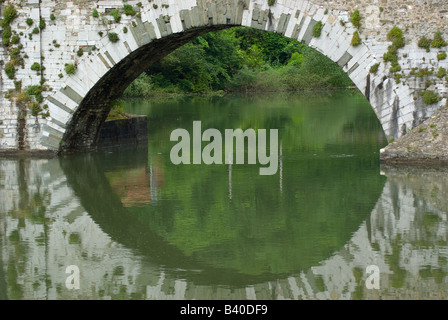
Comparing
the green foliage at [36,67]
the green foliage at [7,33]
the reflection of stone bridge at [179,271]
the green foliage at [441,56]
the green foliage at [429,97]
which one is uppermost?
the green foliage at [7,33]

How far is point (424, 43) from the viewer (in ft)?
45.3

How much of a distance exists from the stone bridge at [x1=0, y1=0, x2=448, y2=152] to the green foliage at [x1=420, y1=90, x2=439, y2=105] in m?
0.02

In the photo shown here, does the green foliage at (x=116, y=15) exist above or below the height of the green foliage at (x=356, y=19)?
above

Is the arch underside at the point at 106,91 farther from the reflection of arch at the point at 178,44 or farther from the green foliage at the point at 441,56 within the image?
the green foliage at the point at 441,56

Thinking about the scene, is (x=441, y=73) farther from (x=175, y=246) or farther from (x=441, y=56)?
(x=175, y=246)

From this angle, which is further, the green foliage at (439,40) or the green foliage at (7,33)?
the green foliage at (7,33)

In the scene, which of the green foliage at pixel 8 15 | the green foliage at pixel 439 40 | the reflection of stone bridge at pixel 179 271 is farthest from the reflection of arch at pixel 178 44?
the reflection of stone bridge at pixel 179 271

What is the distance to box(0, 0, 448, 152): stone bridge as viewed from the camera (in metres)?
13.9

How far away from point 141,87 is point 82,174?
26.8 meters

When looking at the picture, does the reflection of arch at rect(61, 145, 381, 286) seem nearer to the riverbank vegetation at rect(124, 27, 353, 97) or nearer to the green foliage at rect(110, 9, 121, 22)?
the green foliage at rect(110, 9, 121, 22)

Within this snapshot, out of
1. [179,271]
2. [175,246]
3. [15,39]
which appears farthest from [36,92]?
[179,271]

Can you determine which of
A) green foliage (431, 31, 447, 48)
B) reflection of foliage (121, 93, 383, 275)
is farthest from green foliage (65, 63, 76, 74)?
green foliage (431, 31, 447, 48)

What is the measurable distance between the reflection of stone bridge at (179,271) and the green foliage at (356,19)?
323 centimetres

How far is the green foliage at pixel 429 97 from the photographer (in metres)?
13.8
